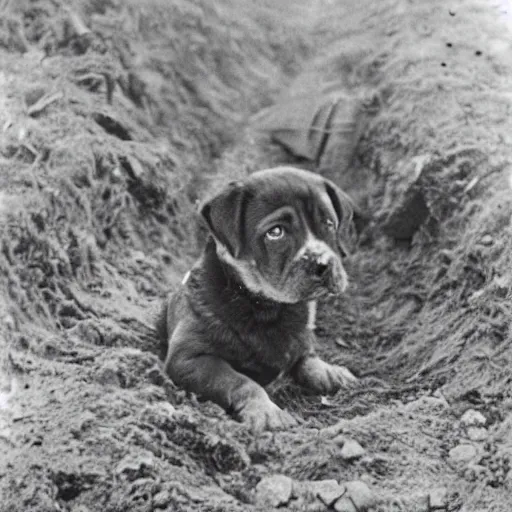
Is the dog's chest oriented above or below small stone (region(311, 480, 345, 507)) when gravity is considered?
below

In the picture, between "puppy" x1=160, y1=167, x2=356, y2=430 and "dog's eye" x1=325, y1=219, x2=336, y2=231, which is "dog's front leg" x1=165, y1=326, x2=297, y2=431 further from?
"dog's eye" x1=325, y1=219, x2=336, y2=231

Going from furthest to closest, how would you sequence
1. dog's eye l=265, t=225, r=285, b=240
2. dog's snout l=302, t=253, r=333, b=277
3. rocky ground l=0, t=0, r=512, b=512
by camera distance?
dog's eye l=265, t=225, r=285, b=240 < dog's snout l=302, t=253, r=333, b=277 < rocky ground l=0, t=0, r=512, b=512

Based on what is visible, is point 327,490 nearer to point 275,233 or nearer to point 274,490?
point 274,490

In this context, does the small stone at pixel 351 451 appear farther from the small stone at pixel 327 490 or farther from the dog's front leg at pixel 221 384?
the dog's front leg at pixel 221 384

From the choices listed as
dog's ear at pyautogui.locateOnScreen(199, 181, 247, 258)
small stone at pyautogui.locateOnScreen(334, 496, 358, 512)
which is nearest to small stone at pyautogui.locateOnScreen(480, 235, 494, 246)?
dog's ear at pyautogui.locateOnScreen(199, 181, 247, 258)

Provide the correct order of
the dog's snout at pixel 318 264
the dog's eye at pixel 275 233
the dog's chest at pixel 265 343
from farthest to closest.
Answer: the dog's chest at pixel 265 343
the dog's eye at pixel 275 233
the dog's snout at pixel 318 264

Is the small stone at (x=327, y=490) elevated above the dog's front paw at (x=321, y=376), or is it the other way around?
the small stone at (x=327, y=490)

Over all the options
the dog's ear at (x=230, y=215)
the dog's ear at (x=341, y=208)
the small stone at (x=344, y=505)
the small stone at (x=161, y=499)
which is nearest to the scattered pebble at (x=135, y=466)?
the small stone at (x=161, y=499)

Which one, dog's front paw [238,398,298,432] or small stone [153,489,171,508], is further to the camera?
dog's front paw [238,398,298,432]

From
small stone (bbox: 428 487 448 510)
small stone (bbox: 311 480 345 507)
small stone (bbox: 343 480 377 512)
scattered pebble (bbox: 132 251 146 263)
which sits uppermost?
small stone (bbox: 428 487 448 510)
